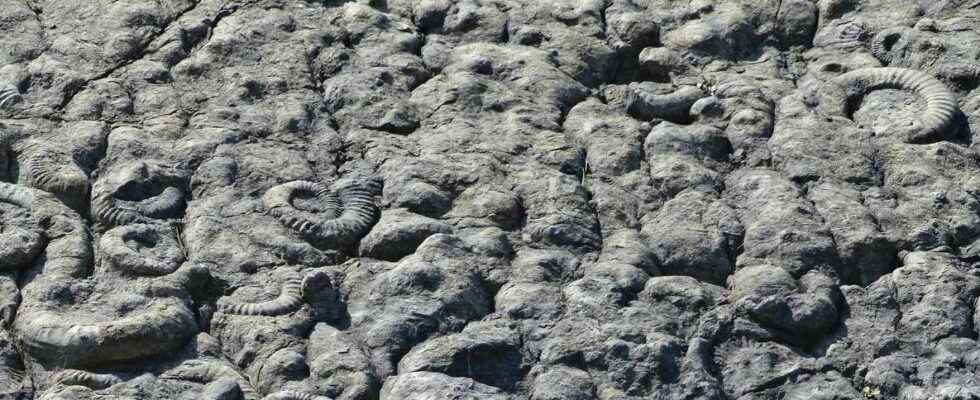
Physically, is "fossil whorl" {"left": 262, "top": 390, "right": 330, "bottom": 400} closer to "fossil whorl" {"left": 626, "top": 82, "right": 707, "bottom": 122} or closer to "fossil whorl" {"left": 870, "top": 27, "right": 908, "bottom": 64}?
"fossil whorl" {"left": 626, "top": 82, "right": 707, "bottom": 122}

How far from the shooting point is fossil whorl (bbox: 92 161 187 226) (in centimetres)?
565

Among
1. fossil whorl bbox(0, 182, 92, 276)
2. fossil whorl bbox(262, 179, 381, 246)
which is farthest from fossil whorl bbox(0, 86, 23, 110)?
fossil whorl bbox(262, 179, 381, 246)

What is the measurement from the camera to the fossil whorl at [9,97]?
621 centimetres

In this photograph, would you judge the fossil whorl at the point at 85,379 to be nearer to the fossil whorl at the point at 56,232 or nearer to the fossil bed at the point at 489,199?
the fossil bed at the point at 489,199

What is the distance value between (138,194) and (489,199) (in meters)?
1.34

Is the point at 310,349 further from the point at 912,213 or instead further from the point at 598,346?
the point at 912,213

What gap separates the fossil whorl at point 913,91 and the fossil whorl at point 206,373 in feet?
9.04

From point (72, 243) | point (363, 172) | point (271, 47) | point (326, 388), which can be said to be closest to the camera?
point (326, 388)

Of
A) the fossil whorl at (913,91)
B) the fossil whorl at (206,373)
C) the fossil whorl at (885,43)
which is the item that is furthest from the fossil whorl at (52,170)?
the fossil whorl at (885,43)

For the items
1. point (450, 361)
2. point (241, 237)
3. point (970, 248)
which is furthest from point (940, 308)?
point (241, 237)

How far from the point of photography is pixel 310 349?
514cm

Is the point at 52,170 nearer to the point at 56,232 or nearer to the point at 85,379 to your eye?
the point at 56,232

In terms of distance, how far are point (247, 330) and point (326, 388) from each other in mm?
400

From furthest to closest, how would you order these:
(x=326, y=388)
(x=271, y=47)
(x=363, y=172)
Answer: (x=271, y=47) → (x=363, y=172) → (x=326, y=388)
